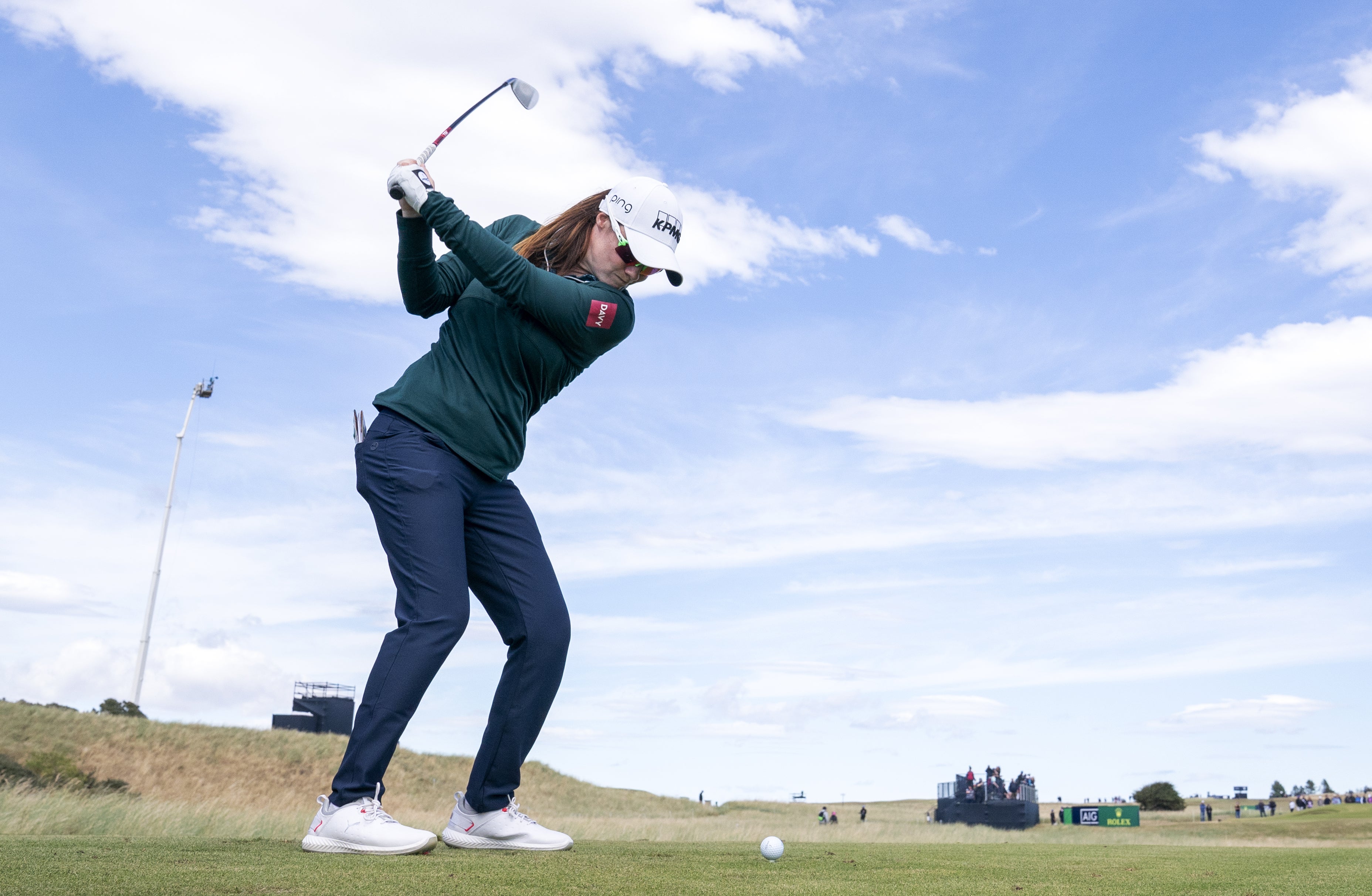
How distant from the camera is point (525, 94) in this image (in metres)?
5.41

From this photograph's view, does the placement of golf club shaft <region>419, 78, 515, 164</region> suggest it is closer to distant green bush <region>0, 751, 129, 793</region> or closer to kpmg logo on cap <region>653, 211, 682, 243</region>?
kpmg logo on cap <region>653, 211, 682, 243</region>

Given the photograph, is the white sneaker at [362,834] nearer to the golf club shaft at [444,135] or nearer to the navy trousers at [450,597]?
the navy trousers at [450,597]

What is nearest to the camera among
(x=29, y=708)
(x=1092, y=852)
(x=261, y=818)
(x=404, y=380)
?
(x=404, y=380)

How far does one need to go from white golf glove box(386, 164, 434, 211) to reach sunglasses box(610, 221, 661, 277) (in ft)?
2.43

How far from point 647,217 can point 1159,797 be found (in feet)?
247

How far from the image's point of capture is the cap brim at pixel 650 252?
418cm

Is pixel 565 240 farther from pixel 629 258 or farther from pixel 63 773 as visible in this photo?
pixel 63 773

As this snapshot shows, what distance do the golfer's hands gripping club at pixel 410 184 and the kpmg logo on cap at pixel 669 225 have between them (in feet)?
2.91

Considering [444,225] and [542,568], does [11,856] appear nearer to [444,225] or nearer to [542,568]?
[542,568]

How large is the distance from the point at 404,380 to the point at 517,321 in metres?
0.50

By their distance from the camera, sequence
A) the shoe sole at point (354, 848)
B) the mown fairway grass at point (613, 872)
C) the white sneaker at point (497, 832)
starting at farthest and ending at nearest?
the white sneaker at point (497, 832)
the shoe sole at point (354, 848)
the mown fairway grass at point (613, 872)

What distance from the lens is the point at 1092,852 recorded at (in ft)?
20.4

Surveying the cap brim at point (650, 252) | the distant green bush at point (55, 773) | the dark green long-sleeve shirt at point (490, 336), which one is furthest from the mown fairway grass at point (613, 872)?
the distant green bush at point (55, 773)

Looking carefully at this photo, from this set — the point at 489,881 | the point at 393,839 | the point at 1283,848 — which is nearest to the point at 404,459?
the point at 393,839
